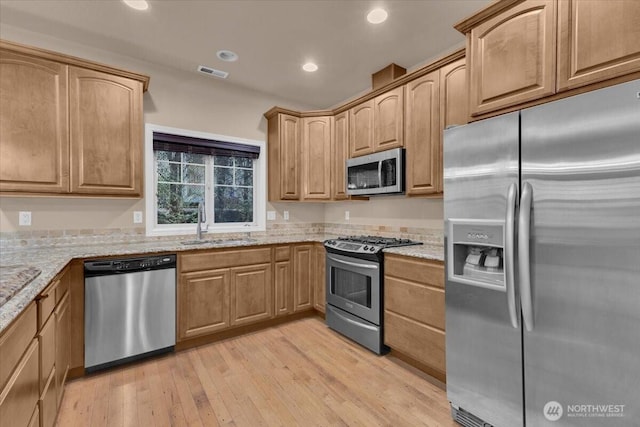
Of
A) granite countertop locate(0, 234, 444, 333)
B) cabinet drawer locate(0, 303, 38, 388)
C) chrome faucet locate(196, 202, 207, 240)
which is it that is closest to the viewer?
cabinet drawer locate(0, 303, 38, 388)

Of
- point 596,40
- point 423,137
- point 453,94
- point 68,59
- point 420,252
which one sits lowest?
point 420,252

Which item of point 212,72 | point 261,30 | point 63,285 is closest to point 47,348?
point 63,285

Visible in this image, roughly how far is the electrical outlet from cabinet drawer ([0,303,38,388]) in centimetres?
169

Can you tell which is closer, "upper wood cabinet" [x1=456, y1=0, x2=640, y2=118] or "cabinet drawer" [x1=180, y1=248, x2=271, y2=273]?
"upper wood cabinet" [x1=456, y1=0, x2=640, y2=118]

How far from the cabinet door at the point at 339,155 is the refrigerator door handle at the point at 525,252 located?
2.13 metres

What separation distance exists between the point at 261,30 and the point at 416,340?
9.30 ft

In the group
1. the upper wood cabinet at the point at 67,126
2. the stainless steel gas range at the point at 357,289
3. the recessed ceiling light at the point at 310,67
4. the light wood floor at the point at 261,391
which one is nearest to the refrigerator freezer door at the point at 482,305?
the light wood floor at the point at 261,391

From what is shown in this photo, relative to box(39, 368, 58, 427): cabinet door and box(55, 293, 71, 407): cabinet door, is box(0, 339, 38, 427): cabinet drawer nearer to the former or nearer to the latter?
box(39, 368, 58, 427): cabinet door

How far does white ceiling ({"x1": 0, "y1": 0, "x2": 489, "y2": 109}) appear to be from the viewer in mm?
2225

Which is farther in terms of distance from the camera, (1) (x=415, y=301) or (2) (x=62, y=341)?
(1) (x=415, y=301)

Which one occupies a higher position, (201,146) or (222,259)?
(201,146)

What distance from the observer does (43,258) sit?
6.72ft

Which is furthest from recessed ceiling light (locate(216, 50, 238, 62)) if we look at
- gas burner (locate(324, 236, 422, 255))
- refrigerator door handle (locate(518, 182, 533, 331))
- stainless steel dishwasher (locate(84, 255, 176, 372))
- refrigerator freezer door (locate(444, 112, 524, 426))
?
refrigerator door handle (locate(518, 182, 533, 331))

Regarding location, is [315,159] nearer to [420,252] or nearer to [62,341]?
[420,252]
